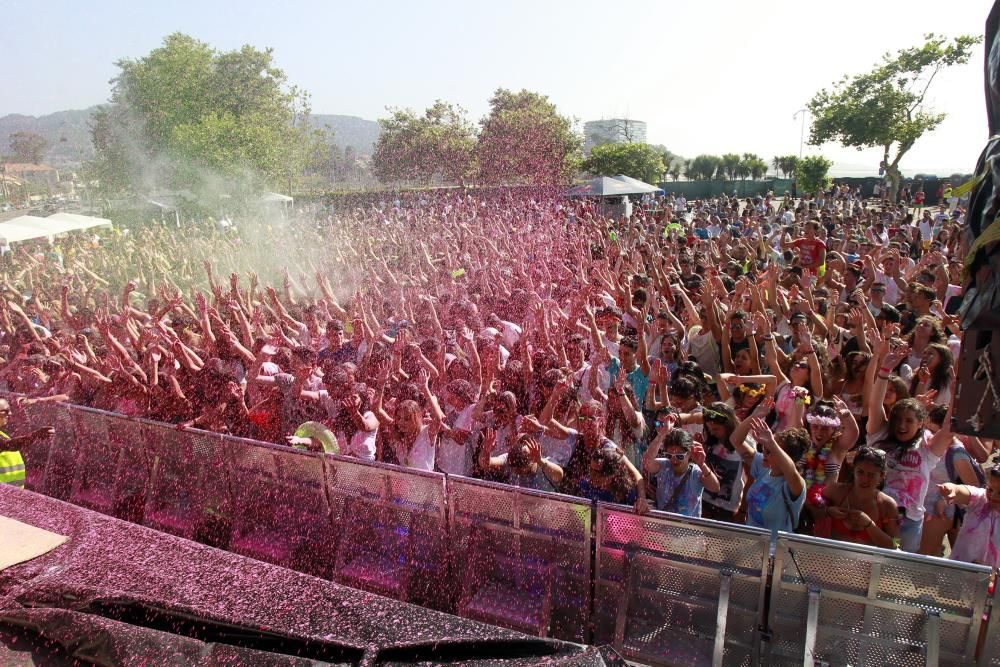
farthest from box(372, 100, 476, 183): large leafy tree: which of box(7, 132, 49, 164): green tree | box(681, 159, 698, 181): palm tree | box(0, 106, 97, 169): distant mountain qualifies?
box(7, 132, 49, 164): green tree

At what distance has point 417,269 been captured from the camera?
10328 mm

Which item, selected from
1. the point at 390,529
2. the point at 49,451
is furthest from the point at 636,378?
the point at 49,451

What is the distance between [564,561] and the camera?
330 centimetres

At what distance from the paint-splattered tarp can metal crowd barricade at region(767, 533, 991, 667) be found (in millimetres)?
1825

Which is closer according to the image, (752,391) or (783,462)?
(783,462)

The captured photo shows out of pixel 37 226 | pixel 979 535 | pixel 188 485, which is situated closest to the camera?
pixel 979 535

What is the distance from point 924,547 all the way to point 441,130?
37.7 metres

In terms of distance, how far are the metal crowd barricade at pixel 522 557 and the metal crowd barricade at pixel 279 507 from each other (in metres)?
0.92

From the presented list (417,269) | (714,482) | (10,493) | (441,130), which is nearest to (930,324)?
(714,482)

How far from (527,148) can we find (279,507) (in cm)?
3330

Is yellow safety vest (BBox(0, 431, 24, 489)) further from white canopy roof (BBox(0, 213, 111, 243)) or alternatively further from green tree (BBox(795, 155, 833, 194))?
green tree (BBox(795, 155, 833, 194))

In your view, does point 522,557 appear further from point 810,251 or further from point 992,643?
point 810,251

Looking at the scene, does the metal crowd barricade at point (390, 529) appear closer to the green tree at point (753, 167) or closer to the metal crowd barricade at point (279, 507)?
the metal crowd barricade at point (279, 507)

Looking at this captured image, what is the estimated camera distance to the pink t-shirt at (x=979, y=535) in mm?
2994
